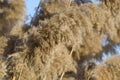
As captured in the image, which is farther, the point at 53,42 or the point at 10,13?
the point at 10,13

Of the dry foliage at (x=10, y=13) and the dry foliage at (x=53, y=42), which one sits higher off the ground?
the dry foliage at (x=10, y=13)

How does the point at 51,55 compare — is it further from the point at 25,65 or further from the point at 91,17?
the point at 91,17

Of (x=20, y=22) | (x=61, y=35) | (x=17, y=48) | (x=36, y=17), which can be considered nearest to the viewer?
(x=61, y=35)

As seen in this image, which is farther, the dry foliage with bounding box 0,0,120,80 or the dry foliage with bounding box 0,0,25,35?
the dry foliage with bounding box 0,0,25,35

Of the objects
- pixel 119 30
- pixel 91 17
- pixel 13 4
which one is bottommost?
pixel 119 30

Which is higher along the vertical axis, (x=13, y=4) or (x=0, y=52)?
(x=13, y=4)

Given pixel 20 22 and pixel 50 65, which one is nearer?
pixel 50 65

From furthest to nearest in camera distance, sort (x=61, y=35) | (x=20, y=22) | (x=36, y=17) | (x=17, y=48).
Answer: (x=20, y=22)
(x=36, y=17)
(x=17, y=48)
(x=61, y=35)

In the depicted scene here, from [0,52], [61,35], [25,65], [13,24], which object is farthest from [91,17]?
[13,24]

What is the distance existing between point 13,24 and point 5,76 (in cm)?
194

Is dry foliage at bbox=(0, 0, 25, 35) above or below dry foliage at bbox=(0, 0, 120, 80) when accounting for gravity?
above

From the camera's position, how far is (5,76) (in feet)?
20.7

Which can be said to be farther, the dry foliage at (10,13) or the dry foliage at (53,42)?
the dry foliage at (10,13)

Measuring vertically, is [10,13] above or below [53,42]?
above
